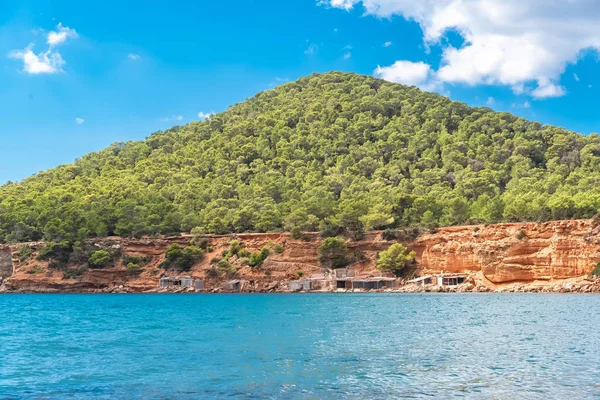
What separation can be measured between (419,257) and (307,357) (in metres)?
54.2

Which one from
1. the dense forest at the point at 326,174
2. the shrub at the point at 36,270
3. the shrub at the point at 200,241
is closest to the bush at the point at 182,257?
the shrub at the point at 200,241

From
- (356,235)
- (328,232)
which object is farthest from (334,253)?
(356,235)

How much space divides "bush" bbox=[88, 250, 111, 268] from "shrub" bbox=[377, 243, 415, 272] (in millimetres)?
34468

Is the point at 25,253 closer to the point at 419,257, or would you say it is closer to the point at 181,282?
the point at 181,282

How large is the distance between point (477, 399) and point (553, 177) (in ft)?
251

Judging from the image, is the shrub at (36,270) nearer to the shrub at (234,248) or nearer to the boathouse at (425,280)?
the shrub at (234,248)

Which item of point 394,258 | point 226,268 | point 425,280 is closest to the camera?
point 425,280

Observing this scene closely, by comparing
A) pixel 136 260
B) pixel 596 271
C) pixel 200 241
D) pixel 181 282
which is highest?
pixel 200 241

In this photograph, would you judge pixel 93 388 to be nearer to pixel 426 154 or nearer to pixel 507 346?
pixel 507 346

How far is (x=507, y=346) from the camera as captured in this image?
22297 mm

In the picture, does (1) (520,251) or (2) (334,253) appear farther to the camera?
(2) (334,253)

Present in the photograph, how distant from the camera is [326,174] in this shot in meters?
106

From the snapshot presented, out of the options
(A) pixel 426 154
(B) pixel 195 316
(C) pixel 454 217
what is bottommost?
(B) pixel 195 316

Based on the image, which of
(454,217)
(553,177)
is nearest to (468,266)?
(454,217)
